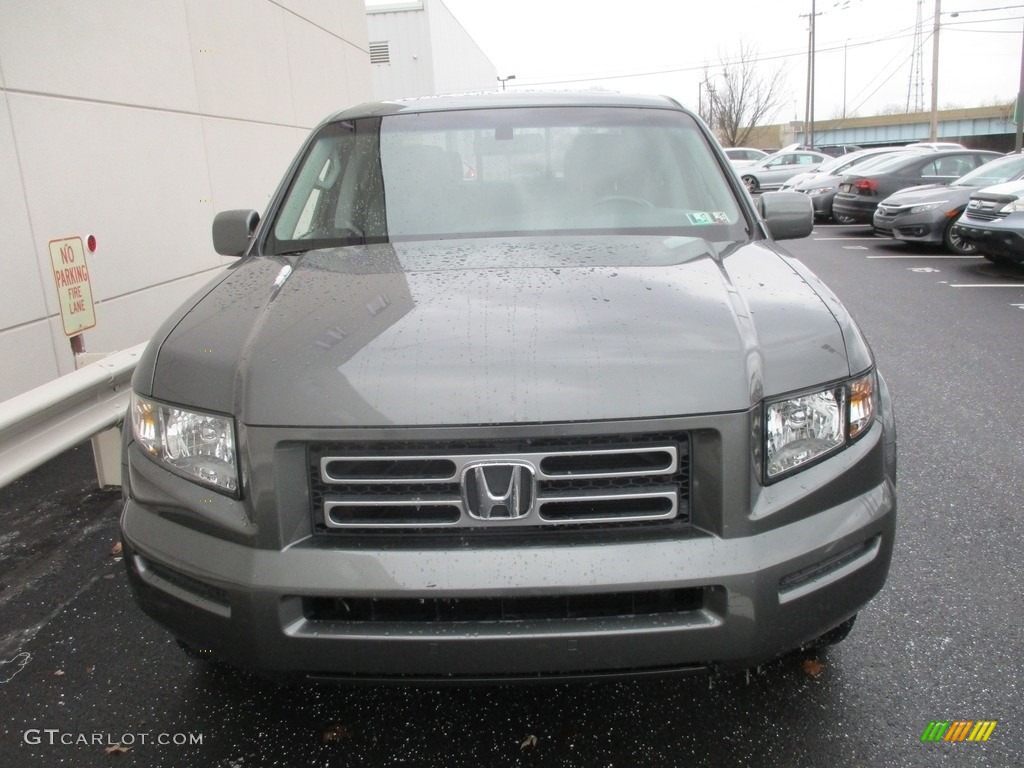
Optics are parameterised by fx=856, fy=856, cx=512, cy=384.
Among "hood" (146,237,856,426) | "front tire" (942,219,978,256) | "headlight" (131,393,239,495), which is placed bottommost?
"front tire" (942,219,978,256)

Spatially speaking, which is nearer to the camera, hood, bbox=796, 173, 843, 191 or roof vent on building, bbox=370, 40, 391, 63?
hood, bbox=796, 173, 843, 191

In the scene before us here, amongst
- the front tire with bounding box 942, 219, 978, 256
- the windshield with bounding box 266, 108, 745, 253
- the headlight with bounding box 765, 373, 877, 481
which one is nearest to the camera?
the headlight with bounding box 765, 373, 877, 481

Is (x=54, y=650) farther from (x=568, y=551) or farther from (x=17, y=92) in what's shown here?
(x=17, y=92)

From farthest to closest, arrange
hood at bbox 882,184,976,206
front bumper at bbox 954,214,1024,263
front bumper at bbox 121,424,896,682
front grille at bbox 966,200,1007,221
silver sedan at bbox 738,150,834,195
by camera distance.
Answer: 1. silver sedan at bbox 738,150,834,195
2. hood at bbox 882,184,976,206
3. front grille at bbox 966,200,1007,221
4. front bumper at bbox 954,214,1024,263
5. front bumper at bbox 121,424,896,682

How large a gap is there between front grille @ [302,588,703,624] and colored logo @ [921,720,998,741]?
957mm

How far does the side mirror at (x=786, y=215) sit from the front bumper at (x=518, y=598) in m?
1.86

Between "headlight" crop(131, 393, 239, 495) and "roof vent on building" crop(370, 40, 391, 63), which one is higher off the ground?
"roof vent on building" crop(370, 40, 391, 63)

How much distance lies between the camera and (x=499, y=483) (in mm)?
1924

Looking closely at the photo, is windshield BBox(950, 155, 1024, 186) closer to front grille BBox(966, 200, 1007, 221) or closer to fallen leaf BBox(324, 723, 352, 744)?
front grille BBox(966, 200, 1007, 221)

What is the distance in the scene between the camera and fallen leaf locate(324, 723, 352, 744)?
2.40 m

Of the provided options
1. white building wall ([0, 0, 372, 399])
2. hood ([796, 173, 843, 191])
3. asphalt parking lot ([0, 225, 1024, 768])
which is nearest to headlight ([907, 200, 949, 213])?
hood ([796, 173, 843, 191])

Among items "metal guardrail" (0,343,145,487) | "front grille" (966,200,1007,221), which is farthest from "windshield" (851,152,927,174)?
"metal guardrail" (0,343,145,487)

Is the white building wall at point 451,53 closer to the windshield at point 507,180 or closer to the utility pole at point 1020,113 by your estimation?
the utility pole at point 1020,113

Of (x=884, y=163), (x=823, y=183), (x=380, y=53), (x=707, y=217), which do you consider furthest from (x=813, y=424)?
(x=380, y=53)
